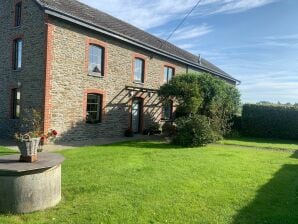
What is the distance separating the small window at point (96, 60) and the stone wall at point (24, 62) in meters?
2.63

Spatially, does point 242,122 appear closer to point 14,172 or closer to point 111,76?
point 111,76

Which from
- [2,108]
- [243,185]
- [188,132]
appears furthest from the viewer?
[2,108]

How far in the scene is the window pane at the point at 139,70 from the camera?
18297 mm

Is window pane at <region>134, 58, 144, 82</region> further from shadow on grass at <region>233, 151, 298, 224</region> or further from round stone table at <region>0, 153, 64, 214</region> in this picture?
round stone table at <region>0, 153, 64, 214</region>

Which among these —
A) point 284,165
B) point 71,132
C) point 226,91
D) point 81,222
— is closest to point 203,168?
point 284,165

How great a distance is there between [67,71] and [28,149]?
8592 mm

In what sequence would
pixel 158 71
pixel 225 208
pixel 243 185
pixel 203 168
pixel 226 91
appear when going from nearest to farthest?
1. pixel 225 208
2. pixel 243 185
3. pixel 203 168
4. pixel 226 91
5. pixel 158 71

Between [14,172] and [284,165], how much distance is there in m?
7.88

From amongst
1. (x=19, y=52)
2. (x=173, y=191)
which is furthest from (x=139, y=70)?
(x=173, y=191)

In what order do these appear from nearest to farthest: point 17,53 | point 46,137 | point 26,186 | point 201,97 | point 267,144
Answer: point 26,186, point 46,137, point 17,53, point 267,144, point 201,97

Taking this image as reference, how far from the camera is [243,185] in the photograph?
6801mm

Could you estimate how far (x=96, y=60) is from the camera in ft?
50.0

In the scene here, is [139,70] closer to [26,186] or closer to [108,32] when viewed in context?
[108,32]

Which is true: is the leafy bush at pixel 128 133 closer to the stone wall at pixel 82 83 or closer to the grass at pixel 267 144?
the stone wall at pixel 82 83
